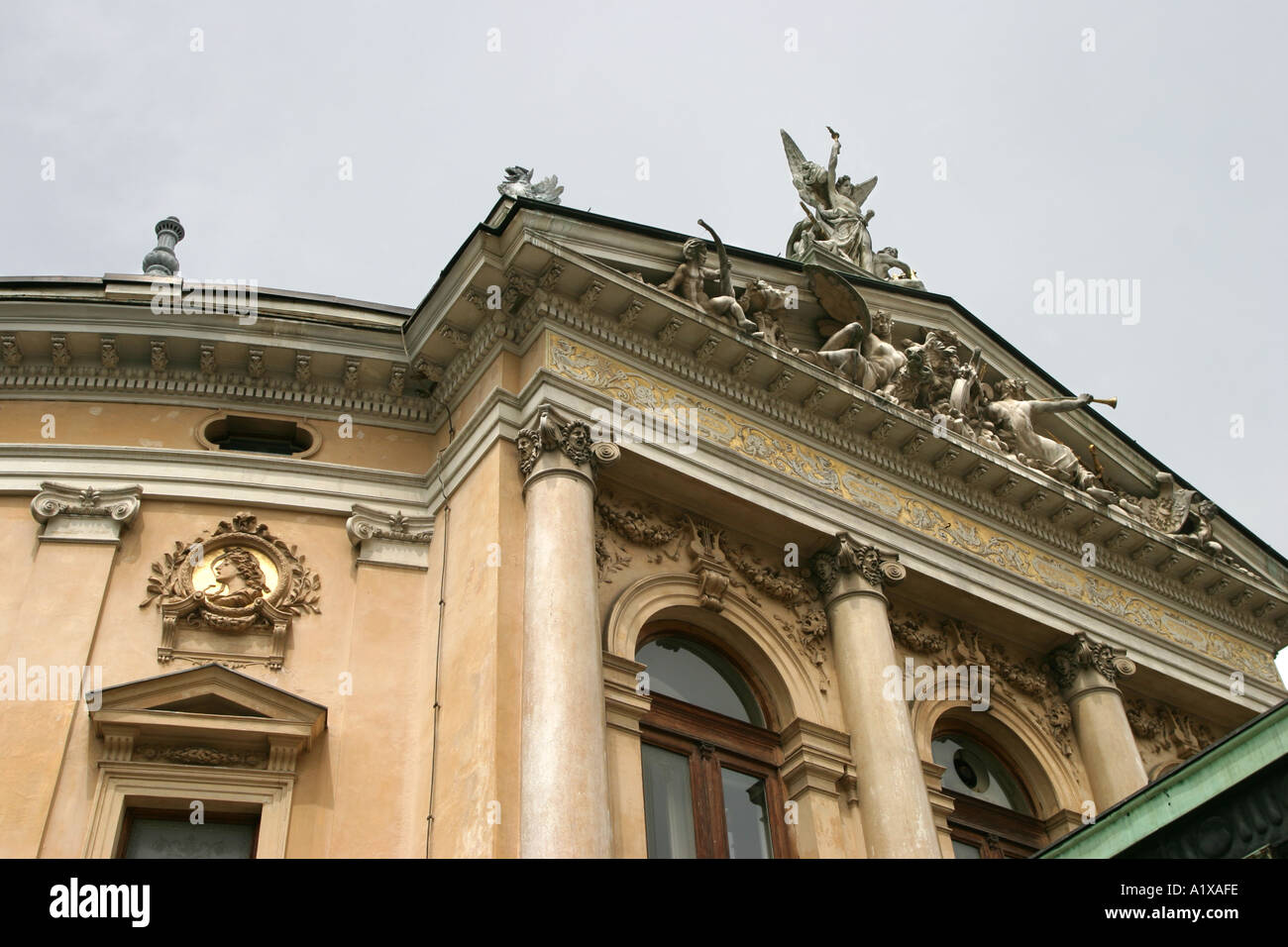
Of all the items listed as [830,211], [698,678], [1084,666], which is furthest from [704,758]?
[830,211]

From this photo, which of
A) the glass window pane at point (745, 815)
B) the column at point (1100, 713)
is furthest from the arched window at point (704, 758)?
the column at point (1100, 713)

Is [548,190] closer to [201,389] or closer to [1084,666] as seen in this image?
[201,389]

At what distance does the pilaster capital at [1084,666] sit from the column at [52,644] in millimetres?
12217

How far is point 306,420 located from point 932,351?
907 cm

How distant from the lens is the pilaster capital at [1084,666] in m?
19.0

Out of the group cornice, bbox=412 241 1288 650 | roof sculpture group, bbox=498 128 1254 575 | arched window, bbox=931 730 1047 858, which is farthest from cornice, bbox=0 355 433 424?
arched window, bbox=931 730 1047 858

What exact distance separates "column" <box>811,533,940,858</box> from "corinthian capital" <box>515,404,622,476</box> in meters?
3.51

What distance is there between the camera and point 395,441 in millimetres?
17109

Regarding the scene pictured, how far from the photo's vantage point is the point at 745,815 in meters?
15.2

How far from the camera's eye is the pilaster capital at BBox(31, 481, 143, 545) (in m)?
15.2
